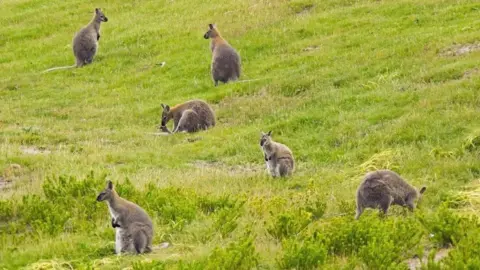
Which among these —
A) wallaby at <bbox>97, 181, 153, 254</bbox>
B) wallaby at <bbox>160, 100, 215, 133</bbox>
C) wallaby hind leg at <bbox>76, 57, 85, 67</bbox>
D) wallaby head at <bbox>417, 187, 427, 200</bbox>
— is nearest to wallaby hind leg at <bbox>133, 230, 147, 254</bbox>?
wallaby at <bbox>97, 181, 153, 254</bbox>

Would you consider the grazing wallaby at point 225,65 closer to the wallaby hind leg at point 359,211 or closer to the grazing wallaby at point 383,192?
the grazing wallaby at point 383,192

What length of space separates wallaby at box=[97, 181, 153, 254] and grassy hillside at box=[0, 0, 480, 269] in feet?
1.02

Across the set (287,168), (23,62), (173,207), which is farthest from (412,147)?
(23,62)

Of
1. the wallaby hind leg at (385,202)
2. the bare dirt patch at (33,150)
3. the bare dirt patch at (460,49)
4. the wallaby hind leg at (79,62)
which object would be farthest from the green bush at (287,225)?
the wallaby hind leg at (79,62)

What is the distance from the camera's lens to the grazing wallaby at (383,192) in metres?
14.1

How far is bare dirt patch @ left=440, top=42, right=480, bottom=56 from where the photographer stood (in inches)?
1093

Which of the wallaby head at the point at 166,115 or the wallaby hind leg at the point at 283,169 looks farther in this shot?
the wallaby head at the point at 166,115

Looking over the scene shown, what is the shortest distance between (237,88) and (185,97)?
2162 mm

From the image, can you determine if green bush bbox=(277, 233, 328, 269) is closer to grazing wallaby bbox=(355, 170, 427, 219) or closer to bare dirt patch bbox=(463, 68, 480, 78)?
grazing wallaby bbox=(355, 170, 427, 219)

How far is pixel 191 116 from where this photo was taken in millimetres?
25578

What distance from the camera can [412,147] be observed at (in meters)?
19.5

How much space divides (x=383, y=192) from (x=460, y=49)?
15.5 m

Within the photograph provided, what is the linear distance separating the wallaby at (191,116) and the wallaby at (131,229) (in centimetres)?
1280

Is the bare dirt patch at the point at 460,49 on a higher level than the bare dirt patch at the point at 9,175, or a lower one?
higher
